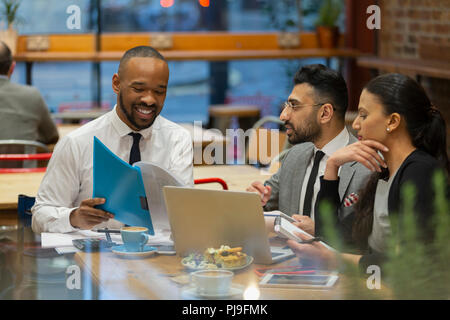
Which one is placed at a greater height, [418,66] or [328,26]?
[328,26]

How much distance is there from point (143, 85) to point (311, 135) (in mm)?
475

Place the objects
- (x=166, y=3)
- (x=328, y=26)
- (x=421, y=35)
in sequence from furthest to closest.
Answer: (x=328, y=26) → (x=166, y=3) → (x=421, y=35)

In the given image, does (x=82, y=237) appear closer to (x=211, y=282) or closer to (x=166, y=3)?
(x=211, y=282)

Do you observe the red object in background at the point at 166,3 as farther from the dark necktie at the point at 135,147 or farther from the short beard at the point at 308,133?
the short beard at the point at 308,133

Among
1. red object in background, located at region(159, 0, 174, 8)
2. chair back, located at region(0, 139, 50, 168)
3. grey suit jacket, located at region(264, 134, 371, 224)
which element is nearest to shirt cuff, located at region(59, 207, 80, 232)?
grey suit jacket, located at region(264, 134, 371, 224)

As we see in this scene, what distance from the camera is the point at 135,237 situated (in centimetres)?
182

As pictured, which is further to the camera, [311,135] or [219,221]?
[311,135]

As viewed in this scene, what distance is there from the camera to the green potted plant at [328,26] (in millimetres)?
6824

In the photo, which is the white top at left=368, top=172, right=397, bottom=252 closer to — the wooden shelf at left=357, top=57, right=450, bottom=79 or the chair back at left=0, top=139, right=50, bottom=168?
the chair back at left=0, top=139, right=50, bottom=168

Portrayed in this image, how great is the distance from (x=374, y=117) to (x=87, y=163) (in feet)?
2.93

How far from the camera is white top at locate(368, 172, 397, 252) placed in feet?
4.88

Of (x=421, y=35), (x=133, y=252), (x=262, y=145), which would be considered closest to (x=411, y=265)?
(x=133, y=252)

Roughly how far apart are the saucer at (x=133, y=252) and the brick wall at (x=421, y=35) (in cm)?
297
